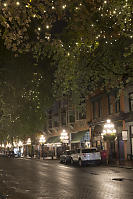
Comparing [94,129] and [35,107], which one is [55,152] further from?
[35,107]

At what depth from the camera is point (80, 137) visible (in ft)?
163

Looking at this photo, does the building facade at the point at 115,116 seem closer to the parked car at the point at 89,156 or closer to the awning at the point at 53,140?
the parked car at the point at 89,156

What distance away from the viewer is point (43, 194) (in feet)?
41.2

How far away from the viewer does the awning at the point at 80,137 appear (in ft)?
158

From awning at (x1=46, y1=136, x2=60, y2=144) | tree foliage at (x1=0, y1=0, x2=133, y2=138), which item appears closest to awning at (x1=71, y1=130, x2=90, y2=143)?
awning at (x1=46, y1=136, x2=60, y2=144)

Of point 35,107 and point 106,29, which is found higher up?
point 106,29

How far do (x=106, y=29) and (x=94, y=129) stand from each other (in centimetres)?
2996

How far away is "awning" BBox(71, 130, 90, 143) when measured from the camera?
158 ft

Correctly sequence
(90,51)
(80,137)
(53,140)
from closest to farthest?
(90,51), (80,137), (53,140)

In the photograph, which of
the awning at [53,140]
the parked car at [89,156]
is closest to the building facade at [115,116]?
the parked car at [89,156]

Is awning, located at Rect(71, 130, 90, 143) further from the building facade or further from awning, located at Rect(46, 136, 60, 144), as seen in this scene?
awning, located at Rect(46, 136, 60, 144)

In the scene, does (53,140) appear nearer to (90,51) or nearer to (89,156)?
(89,156)

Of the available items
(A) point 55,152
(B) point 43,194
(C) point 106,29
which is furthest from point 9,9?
(A) point 55,152

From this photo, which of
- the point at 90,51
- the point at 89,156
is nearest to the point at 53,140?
the point at 89,156
